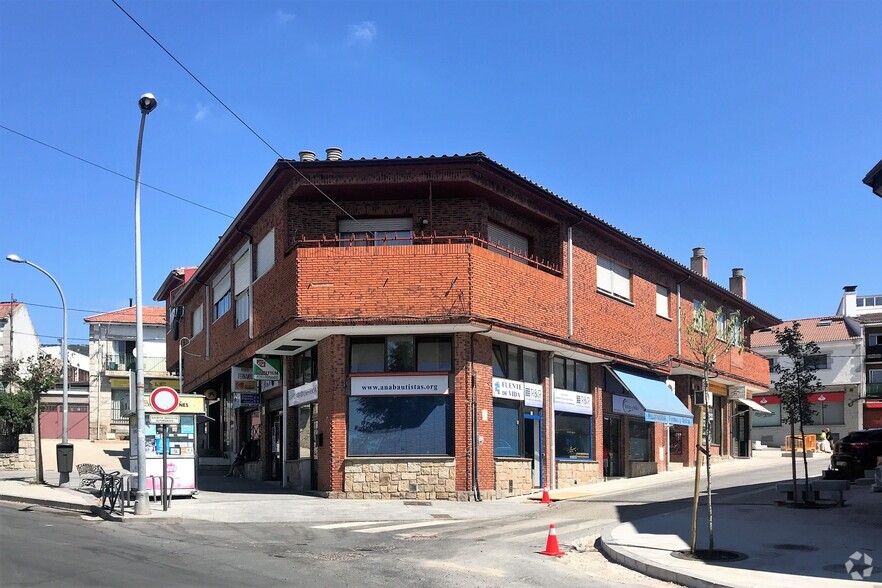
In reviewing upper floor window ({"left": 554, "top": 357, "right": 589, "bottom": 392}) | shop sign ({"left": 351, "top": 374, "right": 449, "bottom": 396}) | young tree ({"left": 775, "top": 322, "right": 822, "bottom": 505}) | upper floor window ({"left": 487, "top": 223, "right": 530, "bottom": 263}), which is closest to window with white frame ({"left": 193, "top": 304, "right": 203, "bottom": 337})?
shop sign ({"left": 351, "top": 374, "right": 449, "bottom": 396})

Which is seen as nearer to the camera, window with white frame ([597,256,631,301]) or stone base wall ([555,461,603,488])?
stone base wall ([555,461,603,488])

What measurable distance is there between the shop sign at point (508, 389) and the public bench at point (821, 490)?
7.27 meters

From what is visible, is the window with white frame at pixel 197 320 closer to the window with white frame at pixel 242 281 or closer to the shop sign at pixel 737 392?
the window with white frame at pixel 242 281

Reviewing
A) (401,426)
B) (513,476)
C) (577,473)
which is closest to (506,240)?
Answer: (401,426)

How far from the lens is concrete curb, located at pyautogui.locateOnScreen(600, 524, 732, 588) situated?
1001 centimetres

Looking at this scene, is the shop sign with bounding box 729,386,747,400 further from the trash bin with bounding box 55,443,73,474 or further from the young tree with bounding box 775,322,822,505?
the trash bin with bounding box 55,443,73,474

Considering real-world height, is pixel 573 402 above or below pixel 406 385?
below

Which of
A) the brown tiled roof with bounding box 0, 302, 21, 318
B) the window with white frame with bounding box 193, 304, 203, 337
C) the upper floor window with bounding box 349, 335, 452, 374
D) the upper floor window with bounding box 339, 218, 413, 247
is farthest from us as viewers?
the brown tiled roof with bounding box 0, 302, 21, 318

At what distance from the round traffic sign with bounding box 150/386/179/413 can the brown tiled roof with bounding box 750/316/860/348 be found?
52.7m

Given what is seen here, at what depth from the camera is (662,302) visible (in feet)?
106

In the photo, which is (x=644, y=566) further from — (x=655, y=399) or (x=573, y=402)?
(x=655, y=399)

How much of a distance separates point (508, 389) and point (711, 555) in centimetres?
1124

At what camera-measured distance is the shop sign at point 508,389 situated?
22117 millimetres

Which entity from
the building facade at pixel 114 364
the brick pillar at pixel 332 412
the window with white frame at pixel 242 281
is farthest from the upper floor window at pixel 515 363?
the building facade at pixel 114 364
